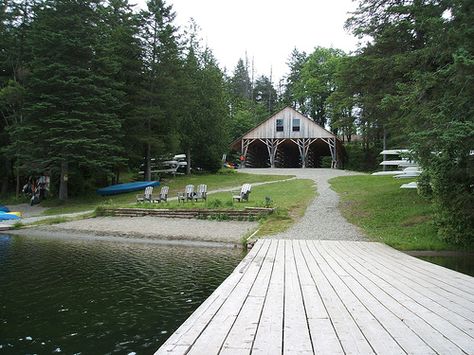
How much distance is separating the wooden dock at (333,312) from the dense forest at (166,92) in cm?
399

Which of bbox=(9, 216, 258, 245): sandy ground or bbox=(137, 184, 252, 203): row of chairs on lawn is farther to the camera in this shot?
bbox=(137, 184, 252, 203): row of chairs on lawn

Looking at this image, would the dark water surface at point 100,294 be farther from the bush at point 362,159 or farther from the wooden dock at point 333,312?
the bush at point 362,159

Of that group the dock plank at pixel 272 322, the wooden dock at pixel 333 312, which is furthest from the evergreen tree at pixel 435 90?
the dock plank at pixel 272 322

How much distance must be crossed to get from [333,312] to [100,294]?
4.69 m

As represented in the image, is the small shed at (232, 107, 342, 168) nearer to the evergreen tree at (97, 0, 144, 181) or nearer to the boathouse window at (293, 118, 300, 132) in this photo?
the boathouse window at (293, 118, 300, 132)

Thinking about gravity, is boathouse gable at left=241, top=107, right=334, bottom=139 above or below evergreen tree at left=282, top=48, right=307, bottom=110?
below

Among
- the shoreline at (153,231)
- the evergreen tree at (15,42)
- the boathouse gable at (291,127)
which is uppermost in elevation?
the evergreen tree at (15,42)

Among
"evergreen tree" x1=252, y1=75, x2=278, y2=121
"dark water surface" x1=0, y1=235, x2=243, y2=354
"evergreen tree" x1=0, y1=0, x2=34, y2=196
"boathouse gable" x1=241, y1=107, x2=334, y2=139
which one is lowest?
"dark water surface" x1=0, y1=235, x2=243, y2=354

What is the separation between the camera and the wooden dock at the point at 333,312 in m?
3.37

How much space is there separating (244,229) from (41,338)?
32.9ft

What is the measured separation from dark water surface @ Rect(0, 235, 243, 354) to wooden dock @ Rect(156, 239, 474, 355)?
46.0 inches

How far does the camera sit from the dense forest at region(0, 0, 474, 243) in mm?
11141

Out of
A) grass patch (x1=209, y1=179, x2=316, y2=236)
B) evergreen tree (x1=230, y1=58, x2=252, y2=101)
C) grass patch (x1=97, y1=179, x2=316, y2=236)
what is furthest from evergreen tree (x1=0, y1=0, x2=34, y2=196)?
evergreen tree (x1=230, y1=58, x2=252, y2=101)

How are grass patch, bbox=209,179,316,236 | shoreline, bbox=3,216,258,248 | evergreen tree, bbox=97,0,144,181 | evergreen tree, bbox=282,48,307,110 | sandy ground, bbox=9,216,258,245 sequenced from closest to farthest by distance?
shoreline, bbox=3,216,258,248, sandy ground, bbox=9,216,258,245, grass patch, bbox=209,179,316,236, evergreen tree, bbox=97,0,144,181, evergreen tree, bbox=282,48,307,110
